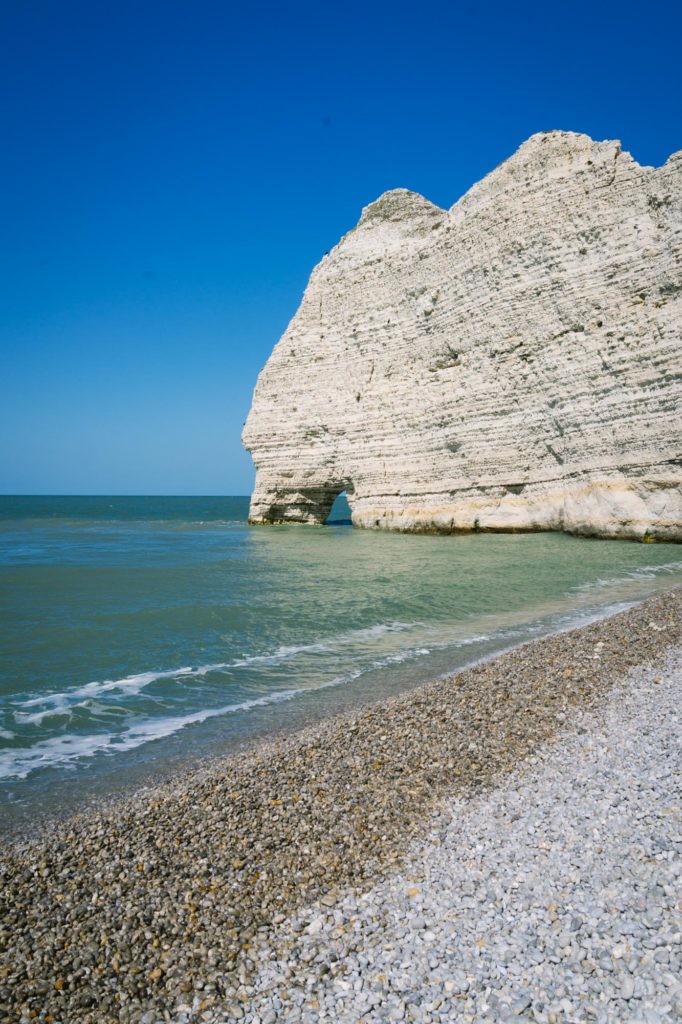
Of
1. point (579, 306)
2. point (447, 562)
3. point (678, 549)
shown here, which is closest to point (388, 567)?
point (447, 562)

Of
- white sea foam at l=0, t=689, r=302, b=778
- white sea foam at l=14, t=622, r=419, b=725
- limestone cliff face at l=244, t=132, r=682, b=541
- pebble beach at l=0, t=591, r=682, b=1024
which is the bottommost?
white sea foam at l=0, t=689, r=302, b=778

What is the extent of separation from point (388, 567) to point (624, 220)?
15.5 m

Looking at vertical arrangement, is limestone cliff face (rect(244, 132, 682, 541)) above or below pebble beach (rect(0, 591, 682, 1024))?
above

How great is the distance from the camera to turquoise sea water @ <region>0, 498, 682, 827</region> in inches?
225

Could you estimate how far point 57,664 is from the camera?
323 inches

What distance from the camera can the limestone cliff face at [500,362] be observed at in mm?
21984

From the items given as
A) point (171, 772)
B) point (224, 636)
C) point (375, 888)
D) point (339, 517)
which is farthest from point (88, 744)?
point (339, 517)

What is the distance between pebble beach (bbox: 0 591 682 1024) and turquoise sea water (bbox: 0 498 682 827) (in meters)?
1.33

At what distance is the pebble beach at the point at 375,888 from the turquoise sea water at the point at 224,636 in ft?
4.36

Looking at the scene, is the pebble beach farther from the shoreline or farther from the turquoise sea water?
the turquoise sea water

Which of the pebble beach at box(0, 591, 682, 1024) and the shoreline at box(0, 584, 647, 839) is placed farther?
the shoreline at box(0, 584, 647, 839)

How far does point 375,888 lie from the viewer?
119 inches

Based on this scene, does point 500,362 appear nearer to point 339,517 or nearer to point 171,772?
point 171,772

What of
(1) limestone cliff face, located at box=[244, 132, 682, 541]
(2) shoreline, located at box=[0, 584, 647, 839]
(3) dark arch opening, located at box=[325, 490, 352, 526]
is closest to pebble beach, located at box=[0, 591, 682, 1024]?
(2) shoreline, located at box=[0, 584, 647, 839]
